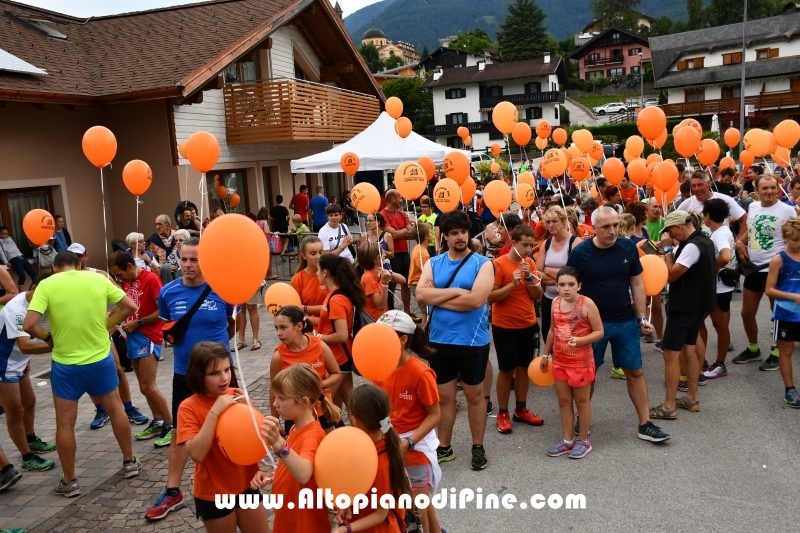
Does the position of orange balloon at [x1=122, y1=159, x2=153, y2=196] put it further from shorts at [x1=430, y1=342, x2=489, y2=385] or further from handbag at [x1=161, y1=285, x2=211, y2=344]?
shorts at [x1=430, y1=342, x2=489, y2=385]

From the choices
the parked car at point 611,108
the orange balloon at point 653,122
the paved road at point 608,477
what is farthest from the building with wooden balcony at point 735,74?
the paved road at point 608,477

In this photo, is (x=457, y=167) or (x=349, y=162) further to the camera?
(x=349, y=162)

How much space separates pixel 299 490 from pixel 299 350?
4.48ft

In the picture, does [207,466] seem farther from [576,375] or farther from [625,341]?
[625,341]

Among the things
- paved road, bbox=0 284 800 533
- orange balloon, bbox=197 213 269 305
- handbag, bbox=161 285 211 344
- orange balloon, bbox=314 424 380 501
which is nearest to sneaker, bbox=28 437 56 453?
paved road, bbox=0 284 800 533

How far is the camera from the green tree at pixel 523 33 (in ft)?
271

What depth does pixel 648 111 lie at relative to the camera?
8.34 m

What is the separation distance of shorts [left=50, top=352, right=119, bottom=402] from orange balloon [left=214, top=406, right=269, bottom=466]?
2.21m

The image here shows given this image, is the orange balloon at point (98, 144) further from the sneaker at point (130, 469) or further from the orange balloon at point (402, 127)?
the orange balloon at point (402, 127)

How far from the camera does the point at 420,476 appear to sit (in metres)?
3.37

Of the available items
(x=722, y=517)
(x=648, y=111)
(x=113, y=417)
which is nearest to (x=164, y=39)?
(x=648, y=111)

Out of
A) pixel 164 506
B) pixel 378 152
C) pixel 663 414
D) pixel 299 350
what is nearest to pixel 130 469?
pixel 164 506

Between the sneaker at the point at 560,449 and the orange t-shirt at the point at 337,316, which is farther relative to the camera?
the sneaker at the point at 560,449

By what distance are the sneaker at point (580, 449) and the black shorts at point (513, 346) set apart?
830 millimetres
